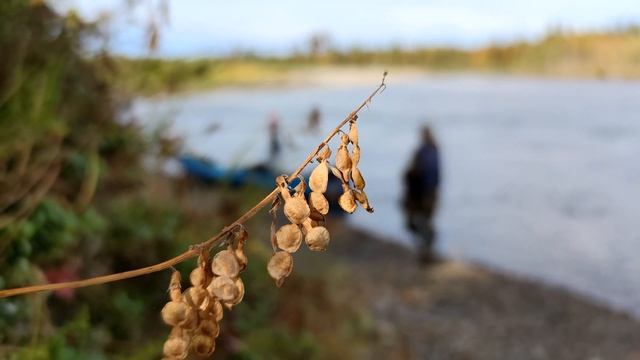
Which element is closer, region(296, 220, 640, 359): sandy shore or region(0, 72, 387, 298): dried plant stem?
region(0, 72, 387, 298): dried plant stem

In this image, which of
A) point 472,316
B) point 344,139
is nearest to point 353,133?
point 344,139

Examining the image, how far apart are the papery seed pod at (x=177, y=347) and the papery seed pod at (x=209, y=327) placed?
29 millimetres

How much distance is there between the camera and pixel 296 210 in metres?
0.77

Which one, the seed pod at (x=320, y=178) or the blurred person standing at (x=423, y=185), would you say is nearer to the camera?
the seed pod at (x=320, y=178)

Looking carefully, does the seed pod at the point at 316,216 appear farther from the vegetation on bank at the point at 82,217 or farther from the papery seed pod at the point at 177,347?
the vegetation on bank at the point at 82,217

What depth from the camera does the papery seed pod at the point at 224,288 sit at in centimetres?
76

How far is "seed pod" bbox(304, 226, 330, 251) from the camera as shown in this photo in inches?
29.8

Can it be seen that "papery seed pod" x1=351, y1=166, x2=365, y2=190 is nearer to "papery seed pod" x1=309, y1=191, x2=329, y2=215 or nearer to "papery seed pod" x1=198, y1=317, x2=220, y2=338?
"papery seed pod" x1=309, y1=191, x2=329, y2=215

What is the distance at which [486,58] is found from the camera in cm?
8631

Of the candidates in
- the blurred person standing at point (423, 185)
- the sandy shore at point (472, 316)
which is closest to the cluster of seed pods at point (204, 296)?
the sandy shore at point (472, 316)

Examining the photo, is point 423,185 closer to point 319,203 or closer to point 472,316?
point 472,316

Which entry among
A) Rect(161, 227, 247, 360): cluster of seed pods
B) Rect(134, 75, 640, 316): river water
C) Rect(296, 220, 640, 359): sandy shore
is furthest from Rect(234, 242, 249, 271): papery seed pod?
Rect(296, 220, 640, 359): sandy shore

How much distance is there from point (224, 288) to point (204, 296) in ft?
0.16

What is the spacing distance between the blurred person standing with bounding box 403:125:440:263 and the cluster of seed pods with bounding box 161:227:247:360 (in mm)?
10901
